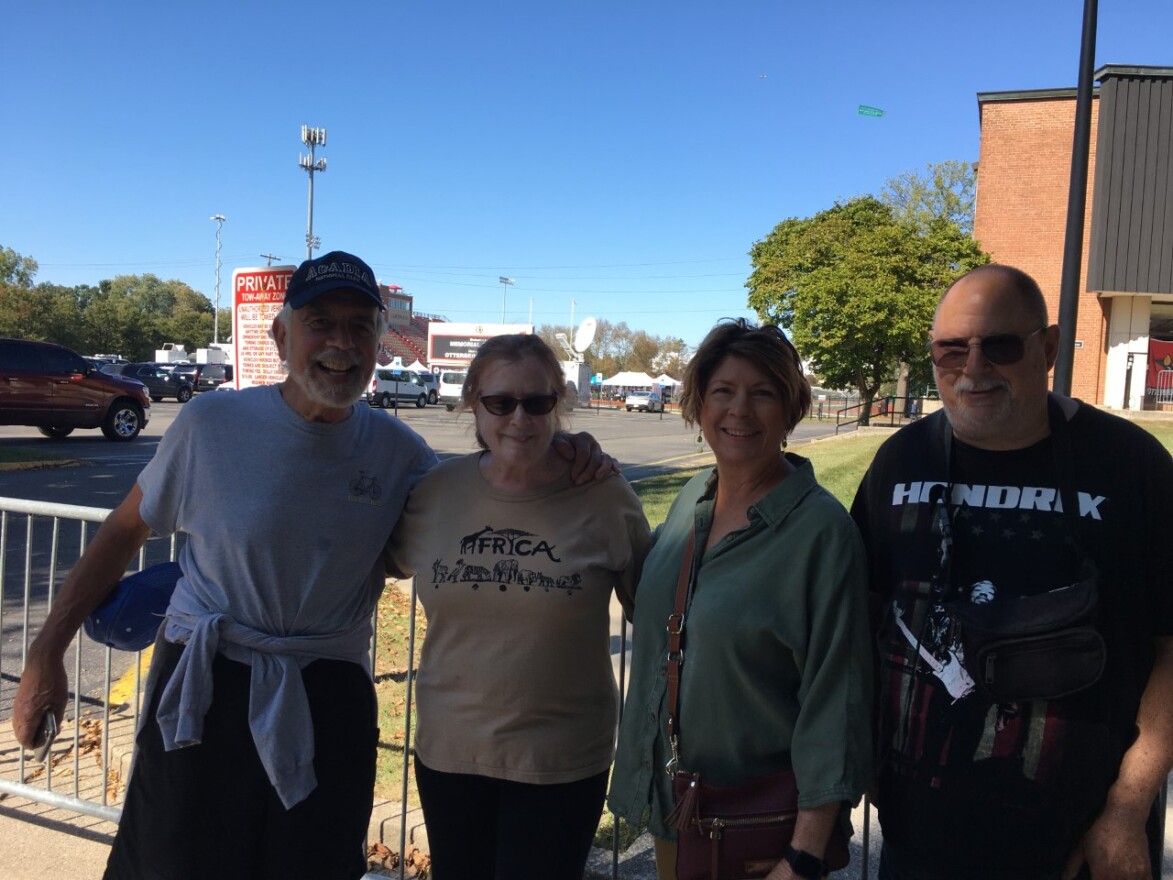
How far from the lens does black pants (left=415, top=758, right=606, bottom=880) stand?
2.13 metres

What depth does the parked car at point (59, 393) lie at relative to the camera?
17.8m

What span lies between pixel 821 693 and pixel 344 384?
57.1 inches

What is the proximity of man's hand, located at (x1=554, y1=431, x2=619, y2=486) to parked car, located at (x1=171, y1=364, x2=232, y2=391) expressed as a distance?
131ft

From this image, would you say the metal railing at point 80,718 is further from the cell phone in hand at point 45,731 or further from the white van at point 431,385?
the white van at point 431,385

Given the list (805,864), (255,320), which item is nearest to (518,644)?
(805,864)

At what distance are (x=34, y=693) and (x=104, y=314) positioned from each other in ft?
268

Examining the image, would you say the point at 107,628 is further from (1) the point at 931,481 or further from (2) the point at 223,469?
(1) the point at 931,481

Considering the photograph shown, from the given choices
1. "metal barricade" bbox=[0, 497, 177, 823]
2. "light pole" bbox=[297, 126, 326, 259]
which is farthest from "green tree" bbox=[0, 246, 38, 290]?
"metal barricade" bbox=[0, 497, 177, 823]

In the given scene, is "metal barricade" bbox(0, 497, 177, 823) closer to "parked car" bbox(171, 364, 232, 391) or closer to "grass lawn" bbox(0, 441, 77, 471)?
"grass lawn" bbox(0, 441, 77, 471)

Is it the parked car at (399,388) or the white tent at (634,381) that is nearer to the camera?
the parked car at (399,388)

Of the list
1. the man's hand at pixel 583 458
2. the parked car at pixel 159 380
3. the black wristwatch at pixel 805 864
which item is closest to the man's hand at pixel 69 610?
the man's hand at pixel 583 458

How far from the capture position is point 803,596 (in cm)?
180

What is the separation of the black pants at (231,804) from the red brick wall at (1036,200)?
3224 cm

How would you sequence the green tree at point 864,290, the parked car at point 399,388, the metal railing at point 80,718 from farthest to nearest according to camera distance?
the parked car at point 399,388, the green tree at point 864,290, the metal railing at point 80,718
